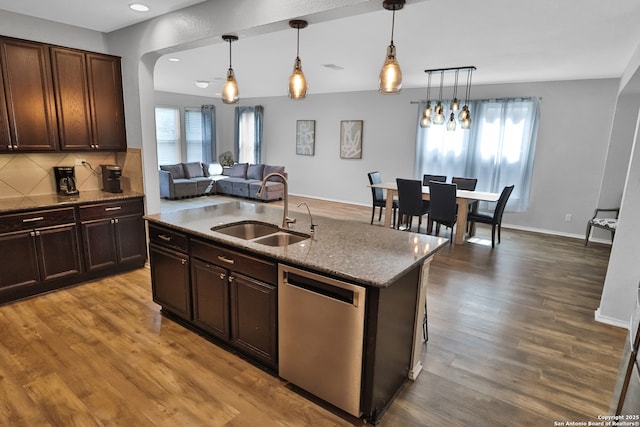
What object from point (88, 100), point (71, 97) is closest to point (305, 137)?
point (88, 100)

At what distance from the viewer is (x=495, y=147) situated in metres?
6.37

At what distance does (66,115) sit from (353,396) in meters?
3.64

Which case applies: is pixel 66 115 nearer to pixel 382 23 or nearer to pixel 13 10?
pixel 13 10

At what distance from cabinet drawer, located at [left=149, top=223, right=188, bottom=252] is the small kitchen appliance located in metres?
1.36

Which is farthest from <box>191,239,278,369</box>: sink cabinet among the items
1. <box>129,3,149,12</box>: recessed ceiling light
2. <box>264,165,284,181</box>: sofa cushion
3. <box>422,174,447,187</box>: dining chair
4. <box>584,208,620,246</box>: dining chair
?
<box>264,165,284,181</box>: sofa cushion

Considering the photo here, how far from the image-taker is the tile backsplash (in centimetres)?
343

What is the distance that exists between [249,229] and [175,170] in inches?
260

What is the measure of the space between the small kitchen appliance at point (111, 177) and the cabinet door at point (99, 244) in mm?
432

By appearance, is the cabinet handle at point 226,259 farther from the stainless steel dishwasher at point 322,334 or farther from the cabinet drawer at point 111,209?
the cabinet drawer at point 111,209

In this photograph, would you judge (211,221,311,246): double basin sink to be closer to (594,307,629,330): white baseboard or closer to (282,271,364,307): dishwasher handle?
(282,271,364,307): dishwasher handle

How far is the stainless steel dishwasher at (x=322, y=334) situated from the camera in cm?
180

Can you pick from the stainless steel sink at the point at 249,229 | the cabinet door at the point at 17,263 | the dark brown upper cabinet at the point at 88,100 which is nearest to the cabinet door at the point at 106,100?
the dark brown upper cabinet at the point at 88,100

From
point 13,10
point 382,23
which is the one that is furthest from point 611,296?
point 13,10

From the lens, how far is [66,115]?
3.46 metres
